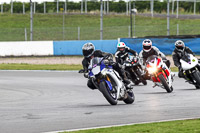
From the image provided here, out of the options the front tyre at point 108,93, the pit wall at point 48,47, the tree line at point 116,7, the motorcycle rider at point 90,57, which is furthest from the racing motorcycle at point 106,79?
the tree line at point 116,7

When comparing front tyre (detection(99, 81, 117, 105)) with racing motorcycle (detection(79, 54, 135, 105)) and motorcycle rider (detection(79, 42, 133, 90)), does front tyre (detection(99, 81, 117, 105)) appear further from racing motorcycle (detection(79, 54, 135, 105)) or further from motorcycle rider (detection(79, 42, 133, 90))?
motorcycle rider (detection(79, 42, 133, 90))

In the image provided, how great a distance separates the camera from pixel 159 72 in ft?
51.3

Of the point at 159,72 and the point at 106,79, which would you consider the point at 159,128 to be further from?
the point at 159,72

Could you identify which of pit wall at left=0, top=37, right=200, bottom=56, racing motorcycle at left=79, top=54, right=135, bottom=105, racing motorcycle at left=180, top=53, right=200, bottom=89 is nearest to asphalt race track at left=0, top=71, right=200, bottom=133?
racing motorcycle at left=79, top=54, right=135, bottom=105

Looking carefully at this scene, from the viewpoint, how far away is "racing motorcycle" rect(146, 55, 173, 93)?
15.6 meters

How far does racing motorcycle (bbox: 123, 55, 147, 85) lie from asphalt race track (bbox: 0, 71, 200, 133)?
660 millimetres

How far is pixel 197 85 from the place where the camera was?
1664 centimetres

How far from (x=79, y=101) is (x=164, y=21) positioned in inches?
1743

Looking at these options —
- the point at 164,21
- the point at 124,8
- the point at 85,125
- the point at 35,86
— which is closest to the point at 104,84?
the point at 85,125

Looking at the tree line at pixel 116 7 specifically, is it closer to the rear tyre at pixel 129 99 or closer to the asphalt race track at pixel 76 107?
the asphalt race track at pixel 76 107

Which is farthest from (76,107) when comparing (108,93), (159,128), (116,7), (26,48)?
(116,7)

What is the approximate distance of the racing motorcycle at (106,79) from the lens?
1220 centimetres

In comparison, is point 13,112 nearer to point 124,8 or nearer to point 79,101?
point 79,101

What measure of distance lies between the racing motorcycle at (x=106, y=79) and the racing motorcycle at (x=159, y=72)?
3.18 metres
